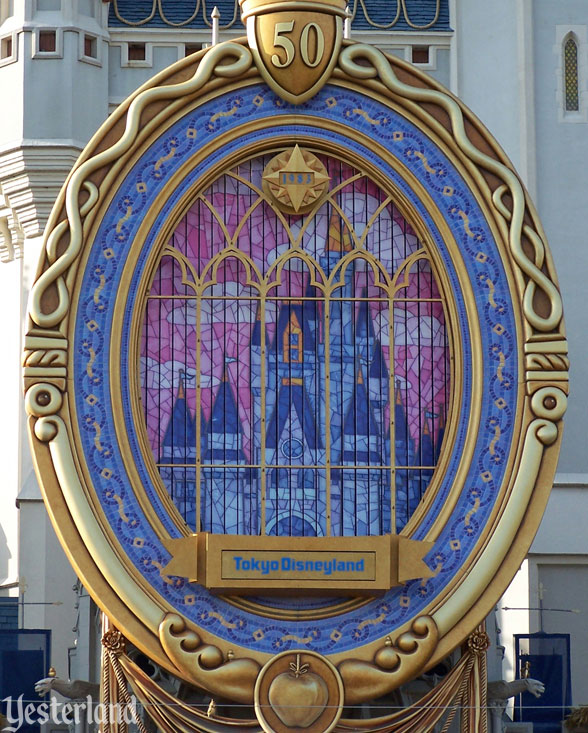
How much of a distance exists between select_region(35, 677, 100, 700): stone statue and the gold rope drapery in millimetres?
881

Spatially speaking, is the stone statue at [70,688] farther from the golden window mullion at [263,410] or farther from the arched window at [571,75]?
the arched window at [571,75]

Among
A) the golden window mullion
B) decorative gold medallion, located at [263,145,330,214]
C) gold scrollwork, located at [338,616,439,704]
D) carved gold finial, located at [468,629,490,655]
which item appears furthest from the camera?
decorative gold medallion, located at [263,145,330,214]

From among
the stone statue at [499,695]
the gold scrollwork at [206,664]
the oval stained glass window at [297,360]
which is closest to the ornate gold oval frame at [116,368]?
the gold scrollwork at [206,664]

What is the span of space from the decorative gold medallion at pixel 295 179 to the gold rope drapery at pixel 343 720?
331 cm

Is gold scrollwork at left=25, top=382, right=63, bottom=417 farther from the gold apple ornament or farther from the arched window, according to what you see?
the arched window

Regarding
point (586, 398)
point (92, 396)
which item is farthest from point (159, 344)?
point (586, 398)

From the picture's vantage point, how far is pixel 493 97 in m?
25.4

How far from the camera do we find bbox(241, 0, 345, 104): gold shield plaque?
16641 millimetres

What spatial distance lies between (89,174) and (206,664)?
140 inches

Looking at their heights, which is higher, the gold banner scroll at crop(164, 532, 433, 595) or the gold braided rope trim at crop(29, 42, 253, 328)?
the gold braided rope trim at crop(29, 42, 253, 328)

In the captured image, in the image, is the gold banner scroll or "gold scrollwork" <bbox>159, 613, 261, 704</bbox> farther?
the gold banner scroll

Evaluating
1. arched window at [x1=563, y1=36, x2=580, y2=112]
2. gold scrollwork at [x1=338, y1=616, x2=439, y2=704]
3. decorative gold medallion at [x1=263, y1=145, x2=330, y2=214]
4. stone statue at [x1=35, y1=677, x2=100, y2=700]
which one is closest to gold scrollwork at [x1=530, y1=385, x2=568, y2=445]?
gold scrollwork at [x1=338, y1=616, x2=439, y2=704]

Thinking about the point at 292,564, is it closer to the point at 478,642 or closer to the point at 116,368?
the point at 478,642

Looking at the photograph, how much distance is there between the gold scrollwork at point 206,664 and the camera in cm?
1576
